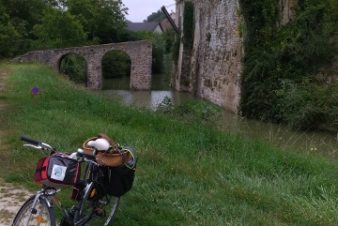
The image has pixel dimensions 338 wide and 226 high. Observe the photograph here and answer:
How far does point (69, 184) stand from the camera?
3.75 meters

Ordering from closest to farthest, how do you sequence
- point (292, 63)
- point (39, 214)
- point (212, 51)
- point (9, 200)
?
point (39, 214)
point (9, 200)
point (292, 63)
point (212, 51)

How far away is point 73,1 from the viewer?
47156 mm

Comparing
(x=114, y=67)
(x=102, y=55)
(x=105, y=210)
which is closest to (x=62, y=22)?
(x=102, y=55)

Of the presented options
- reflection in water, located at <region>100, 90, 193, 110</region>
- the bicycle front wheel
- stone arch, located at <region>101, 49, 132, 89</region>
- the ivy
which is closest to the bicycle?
the bicycle front wheel

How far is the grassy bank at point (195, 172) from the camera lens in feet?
16.0

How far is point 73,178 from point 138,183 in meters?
2.10

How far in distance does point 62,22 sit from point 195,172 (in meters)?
37.1

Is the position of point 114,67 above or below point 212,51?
below

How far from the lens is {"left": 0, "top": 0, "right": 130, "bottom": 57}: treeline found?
41500 mm

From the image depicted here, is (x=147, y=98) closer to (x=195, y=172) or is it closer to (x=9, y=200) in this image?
(x=195, y=172)

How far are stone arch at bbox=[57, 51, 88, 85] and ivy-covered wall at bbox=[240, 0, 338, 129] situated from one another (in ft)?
62.5

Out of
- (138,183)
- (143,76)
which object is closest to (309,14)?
(138,183)

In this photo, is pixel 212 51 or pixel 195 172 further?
pixel 212 51

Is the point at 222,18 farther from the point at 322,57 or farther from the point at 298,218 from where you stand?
the point at 298,218
